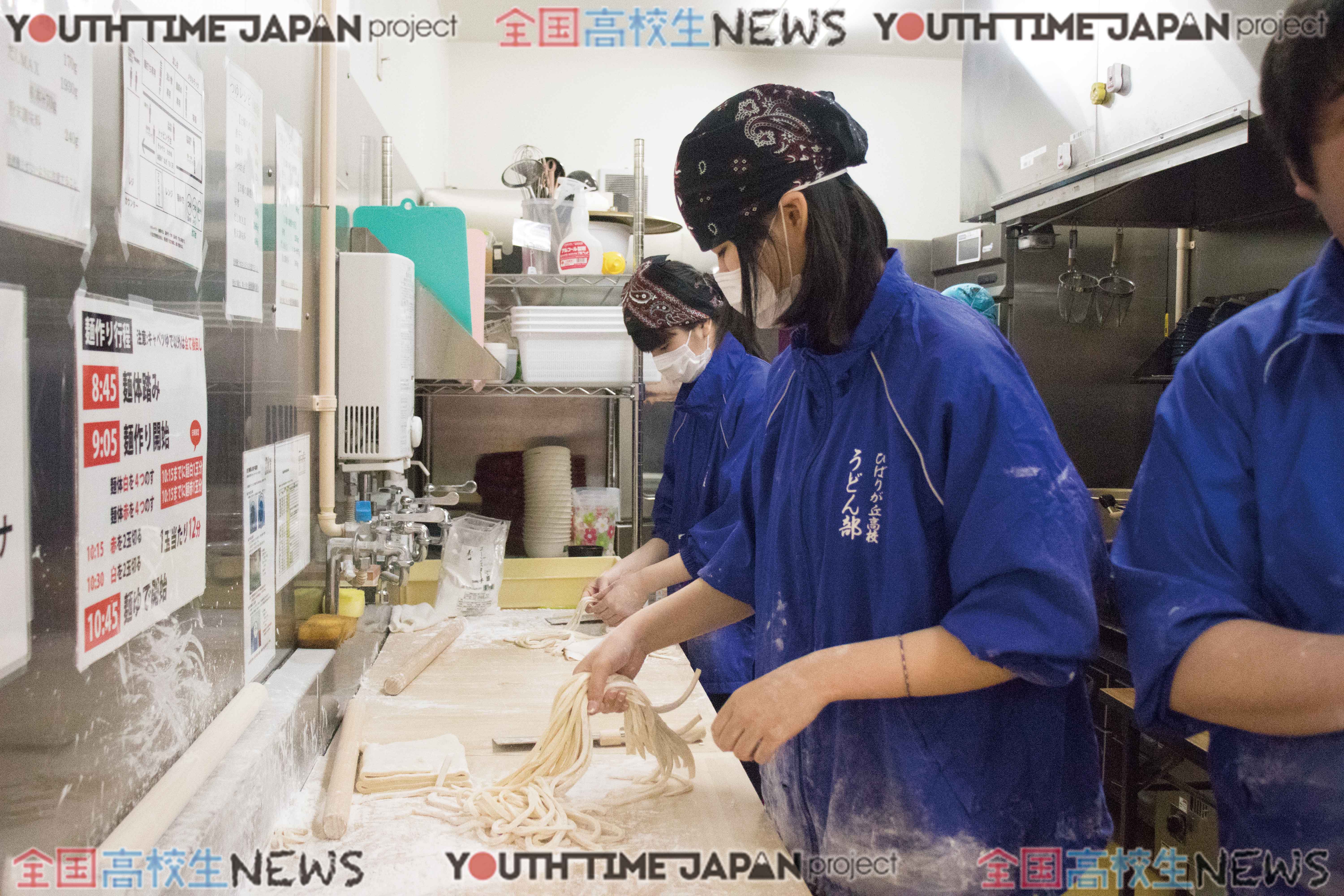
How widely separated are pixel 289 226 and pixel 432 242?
0.81m

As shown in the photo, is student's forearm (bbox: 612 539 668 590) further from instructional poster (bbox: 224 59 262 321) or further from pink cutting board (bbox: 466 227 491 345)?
instructional poster (bbox: 224 59 262 321)

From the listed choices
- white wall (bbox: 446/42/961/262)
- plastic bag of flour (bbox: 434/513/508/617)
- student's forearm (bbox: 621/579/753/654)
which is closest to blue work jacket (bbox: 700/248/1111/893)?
Answer: student's forearm (bbox: 621/579/753/654)

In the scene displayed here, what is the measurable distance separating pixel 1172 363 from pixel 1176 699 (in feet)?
8.97

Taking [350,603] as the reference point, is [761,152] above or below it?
above

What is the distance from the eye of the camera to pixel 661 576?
2.10 metres

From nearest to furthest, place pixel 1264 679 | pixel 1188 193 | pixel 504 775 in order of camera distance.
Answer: pixel 1264 679 → pixel 504 775 → pixel 1188 193

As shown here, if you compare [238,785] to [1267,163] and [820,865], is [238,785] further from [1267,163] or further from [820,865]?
[1267,163]

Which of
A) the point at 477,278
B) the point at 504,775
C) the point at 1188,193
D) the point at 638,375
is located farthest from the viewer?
the point at 638,375

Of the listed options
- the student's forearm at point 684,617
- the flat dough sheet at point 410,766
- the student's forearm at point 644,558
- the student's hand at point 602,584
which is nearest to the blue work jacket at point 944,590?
the student's forearm at point 684,617

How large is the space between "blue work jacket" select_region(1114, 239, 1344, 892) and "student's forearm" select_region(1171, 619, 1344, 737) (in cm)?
2

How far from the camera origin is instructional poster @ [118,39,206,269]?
0.91 m

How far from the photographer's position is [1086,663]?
105 cm

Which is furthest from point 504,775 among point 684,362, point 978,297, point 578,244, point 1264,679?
point 978,297

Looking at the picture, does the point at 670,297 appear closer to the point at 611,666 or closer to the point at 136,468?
the point at 611,666
